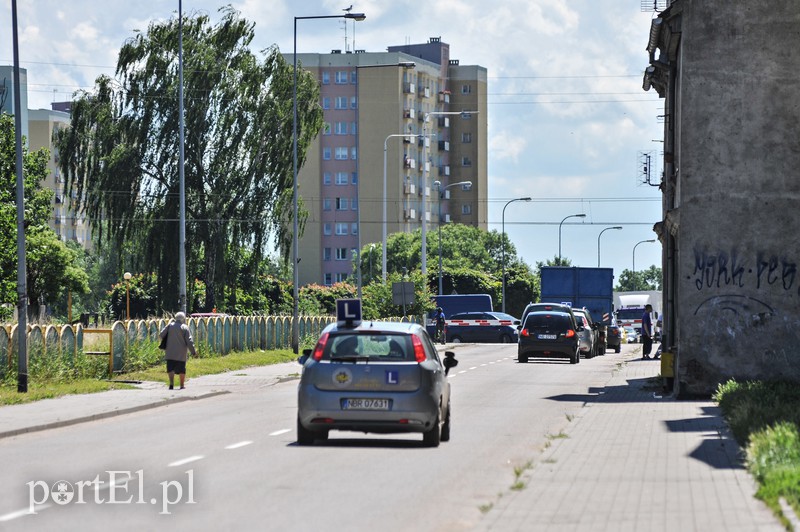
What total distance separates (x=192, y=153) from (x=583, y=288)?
56.5 feet

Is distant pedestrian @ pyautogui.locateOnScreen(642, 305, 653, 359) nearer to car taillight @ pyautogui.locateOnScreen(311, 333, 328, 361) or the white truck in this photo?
car taillight @ pyautogui.locateOnScreen(311, 333, 328, 361)

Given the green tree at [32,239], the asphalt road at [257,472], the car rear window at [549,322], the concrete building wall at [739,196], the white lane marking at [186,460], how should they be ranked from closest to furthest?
the asphalt road at [257,472]
the white lane marking at [186,460]
the concrete building wall at [739,196]
the car rear window at [549,322]
the green tree at [32,239]

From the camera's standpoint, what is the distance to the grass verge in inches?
430

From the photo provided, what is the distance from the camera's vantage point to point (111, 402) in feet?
81.7

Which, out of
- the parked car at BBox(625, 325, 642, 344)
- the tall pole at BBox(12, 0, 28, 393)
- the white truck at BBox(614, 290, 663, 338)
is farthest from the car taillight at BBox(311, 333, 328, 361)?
the white truck at BBox(614, 290, 663, 338)

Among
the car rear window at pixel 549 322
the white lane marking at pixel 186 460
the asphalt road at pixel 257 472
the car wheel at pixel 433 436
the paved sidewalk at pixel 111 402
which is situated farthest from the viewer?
the car rear window at pixel 549 322

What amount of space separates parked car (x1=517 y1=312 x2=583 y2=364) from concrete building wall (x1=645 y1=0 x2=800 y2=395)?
18.0 metres

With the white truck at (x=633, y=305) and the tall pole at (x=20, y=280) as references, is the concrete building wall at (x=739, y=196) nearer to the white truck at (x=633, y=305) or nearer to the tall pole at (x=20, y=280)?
the tall pole at (x=20, y=280)

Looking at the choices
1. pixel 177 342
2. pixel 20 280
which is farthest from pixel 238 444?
pixel 177 342

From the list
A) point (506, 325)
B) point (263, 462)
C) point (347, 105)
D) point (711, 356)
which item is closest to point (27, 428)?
point (263, 462)

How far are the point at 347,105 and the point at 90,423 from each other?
399ft

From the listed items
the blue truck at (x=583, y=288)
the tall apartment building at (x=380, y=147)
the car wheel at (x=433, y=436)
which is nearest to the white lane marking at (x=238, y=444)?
the car wheel at (x=433, y=436)

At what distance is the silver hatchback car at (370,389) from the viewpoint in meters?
16.3

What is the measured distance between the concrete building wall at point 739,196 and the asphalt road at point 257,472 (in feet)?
13.5
